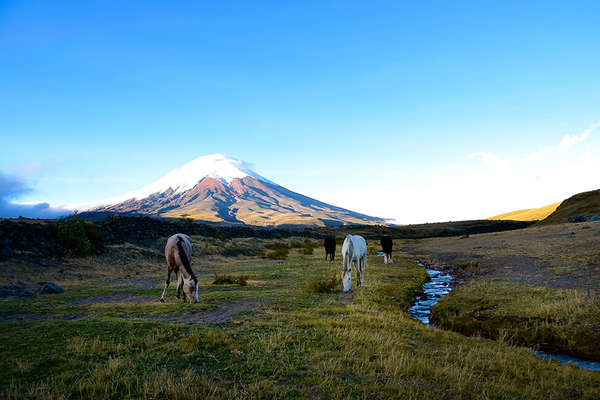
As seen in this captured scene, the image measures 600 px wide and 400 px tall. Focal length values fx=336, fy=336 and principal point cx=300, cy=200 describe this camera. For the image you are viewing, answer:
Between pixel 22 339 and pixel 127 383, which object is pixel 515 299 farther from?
pixel 22 339

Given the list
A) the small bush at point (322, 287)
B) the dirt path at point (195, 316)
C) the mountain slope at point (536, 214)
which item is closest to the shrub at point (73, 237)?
the dirt path at point (195, 316)

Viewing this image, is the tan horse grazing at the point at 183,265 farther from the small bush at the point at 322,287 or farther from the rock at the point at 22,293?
the rock at the point at 22,293

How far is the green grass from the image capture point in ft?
35.1

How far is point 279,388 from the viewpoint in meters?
6.17

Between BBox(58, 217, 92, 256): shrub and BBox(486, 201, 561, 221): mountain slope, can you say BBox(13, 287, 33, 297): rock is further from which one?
BBox(486, 201, 561, 221): mountain slope

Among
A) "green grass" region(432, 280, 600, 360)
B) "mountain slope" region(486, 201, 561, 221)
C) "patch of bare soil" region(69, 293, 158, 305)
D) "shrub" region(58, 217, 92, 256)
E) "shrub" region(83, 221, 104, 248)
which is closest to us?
"green grass" region(432, 280, 600, 360)

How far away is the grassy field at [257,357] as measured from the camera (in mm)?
6195

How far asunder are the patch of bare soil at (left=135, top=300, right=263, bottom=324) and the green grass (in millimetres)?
7715

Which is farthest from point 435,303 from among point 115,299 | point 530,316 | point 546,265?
point 115,299

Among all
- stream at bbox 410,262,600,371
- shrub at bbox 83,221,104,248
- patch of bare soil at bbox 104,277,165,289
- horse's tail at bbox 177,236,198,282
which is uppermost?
shrub at bbox 83,221,104,248

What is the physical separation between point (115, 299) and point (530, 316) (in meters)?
17.2

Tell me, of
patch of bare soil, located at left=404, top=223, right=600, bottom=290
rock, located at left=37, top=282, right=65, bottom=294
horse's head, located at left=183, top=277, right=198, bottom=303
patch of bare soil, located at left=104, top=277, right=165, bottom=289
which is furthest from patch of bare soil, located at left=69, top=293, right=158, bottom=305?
patch of bare soil, located at left=404, top=223, right=600, bottom=290

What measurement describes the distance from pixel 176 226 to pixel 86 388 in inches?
1598

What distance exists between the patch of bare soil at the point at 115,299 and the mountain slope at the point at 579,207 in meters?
65.2
